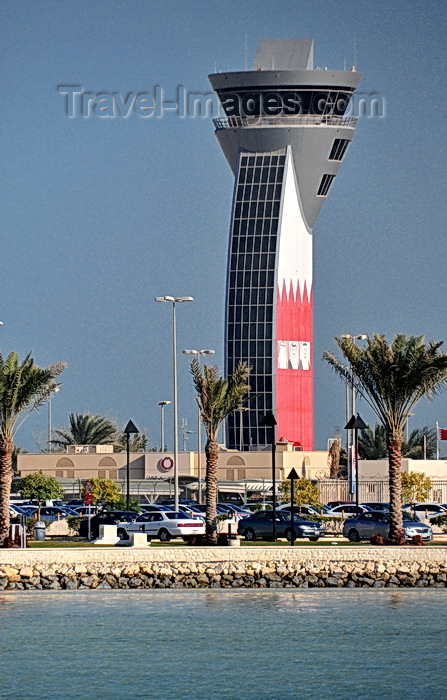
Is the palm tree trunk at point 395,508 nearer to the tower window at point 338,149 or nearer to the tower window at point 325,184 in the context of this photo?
the tower window at point 338,149

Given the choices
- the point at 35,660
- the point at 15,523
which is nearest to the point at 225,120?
the point at 15,523

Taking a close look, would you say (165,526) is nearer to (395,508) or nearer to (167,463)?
(395,508)

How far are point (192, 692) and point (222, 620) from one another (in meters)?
8.31

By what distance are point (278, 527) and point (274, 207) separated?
223 ft

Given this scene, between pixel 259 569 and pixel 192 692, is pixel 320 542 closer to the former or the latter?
pixel 259 569

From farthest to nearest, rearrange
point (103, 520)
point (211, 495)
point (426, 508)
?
point (426, 508)
point (103, 520)
point (211, 495)

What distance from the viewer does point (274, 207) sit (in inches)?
4636

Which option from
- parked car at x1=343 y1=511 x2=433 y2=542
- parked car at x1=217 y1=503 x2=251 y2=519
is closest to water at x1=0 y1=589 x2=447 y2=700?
parked car at x1=343 y1=511 x2=433 y2=542

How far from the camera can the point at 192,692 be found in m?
31.1

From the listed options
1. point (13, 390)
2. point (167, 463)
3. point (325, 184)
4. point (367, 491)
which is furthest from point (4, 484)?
point (325, 184)

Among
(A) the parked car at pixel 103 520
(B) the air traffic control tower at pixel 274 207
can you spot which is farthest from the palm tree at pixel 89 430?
(A) the parked car at pixel 103 520

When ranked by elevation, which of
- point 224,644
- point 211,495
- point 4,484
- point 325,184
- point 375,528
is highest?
point 325,184

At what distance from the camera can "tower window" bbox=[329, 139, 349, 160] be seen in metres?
120

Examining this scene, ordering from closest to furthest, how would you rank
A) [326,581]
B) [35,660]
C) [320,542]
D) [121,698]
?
1. [121,698]
2. [35,660]
3. [326,581]
4. [320,542]
